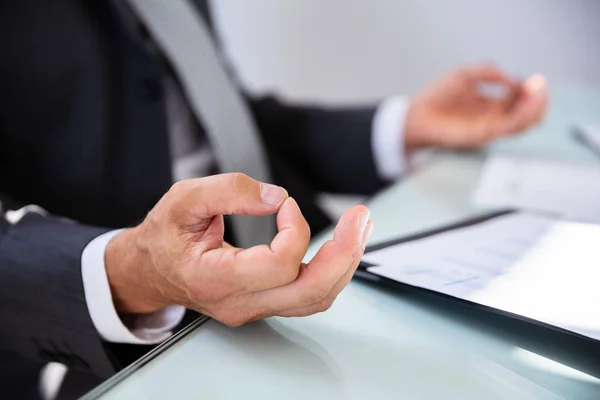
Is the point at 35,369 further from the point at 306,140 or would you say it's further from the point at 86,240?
the point at 306,140

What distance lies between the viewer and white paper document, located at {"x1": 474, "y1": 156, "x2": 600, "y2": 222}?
1.18ft

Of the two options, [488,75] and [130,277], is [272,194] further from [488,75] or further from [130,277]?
[488,75]

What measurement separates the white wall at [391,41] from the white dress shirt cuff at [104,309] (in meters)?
0.88

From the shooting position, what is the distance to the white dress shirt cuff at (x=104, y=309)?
0.76 ft

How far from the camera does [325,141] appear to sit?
569mm

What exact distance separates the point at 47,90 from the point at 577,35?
3.13 feet

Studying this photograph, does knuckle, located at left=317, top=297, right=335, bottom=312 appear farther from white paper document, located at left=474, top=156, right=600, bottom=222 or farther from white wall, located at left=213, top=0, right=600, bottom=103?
white wall, located at left=213, top=0, right=600, bottom=103

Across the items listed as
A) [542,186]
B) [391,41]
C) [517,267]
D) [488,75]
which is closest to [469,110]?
[488,75]

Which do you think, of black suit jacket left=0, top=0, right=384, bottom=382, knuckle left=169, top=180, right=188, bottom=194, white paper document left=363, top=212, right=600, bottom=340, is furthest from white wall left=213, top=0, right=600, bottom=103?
knuckle left=169, top=180, right=188, bottom=194

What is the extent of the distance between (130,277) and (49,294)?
1.8 inches

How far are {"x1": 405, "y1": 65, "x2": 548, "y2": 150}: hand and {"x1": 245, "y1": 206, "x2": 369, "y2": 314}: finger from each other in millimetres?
369

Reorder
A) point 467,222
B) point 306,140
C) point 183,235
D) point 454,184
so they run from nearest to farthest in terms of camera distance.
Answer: point 183,235 → point 467,222 → point 454,184 → point 306,140

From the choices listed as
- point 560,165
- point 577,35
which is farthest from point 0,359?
point 577,35

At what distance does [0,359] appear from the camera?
12.7 inches
